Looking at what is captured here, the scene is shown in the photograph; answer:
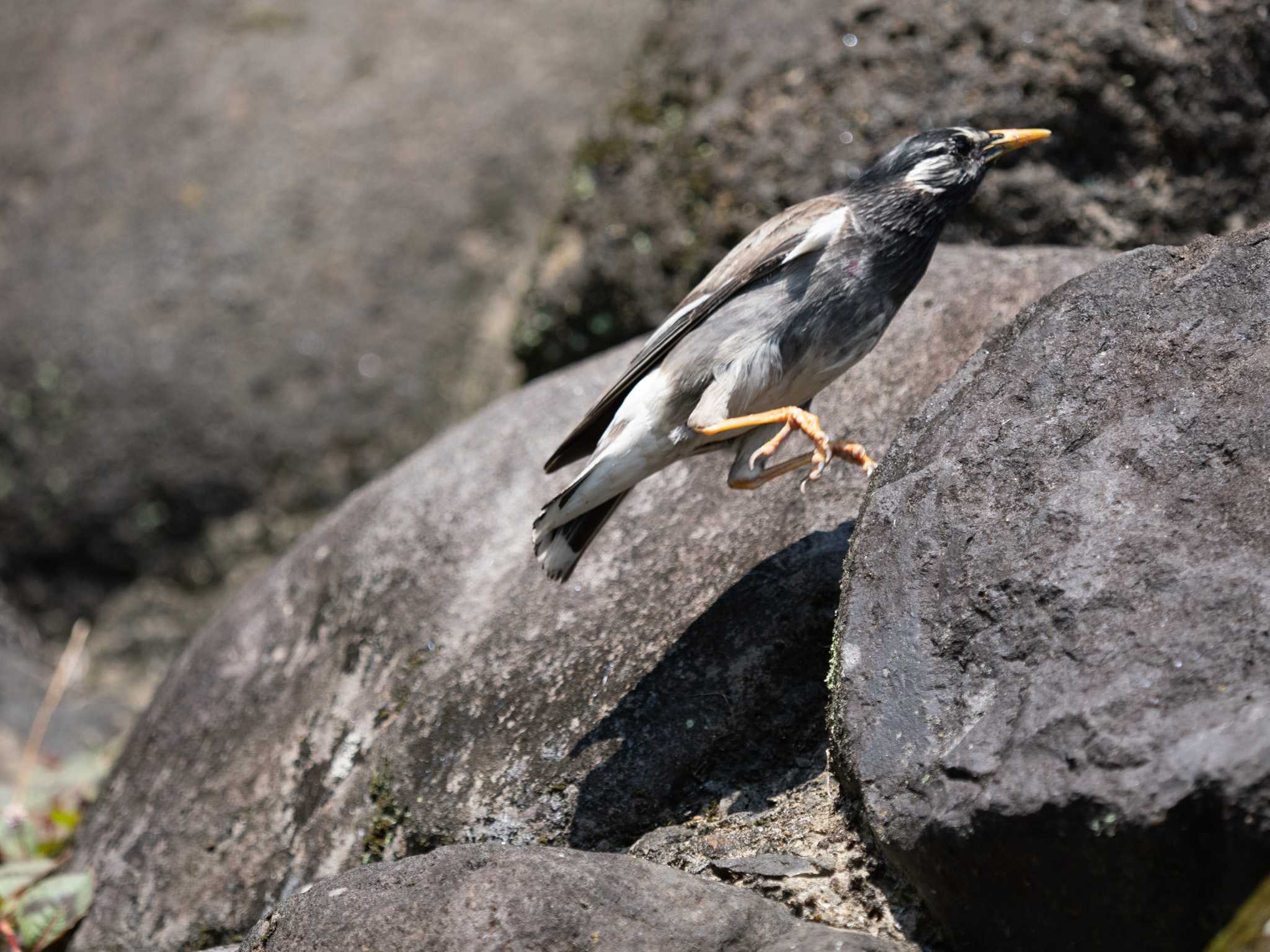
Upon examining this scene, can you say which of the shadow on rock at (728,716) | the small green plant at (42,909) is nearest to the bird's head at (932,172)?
the shadow on rock at (728,716)

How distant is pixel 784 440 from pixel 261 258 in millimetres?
5253

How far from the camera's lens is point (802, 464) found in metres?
4.30

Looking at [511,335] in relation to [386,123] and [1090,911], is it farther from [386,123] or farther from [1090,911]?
[1090,911]

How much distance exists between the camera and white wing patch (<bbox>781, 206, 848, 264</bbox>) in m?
4.18

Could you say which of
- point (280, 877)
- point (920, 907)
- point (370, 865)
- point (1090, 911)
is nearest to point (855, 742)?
point (920, 907)

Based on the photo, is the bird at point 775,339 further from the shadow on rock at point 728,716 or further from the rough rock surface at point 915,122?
the rough rock surface at point 915,122

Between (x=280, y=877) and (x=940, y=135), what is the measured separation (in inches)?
145

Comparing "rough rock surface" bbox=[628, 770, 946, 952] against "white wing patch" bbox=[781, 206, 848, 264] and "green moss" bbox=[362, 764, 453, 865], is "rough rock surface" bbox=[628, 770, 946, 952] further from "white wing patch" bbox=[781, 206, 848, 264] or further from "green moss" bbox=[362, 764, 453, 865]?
"white wing patch" bbox=[781, 206, 848, 264]

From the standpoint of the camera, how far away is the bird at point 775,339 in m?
4.15

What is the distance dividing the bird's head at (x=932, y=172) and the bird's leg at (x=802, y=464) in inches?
34.3

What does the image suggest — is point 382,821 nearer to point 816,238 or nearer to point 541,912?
point 541,912

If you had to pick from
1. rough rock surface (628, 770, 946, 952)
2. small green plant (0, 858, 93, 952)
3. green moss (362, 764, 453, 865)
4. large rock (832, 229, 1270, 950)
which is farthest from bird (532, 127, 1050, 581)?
small green plant (0, 858, 93, 952)

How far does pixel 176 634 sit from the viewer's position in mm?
8383

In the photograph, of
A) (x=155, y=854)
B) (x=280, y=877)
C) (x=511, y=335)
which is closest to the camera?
(x=280, y=877)
